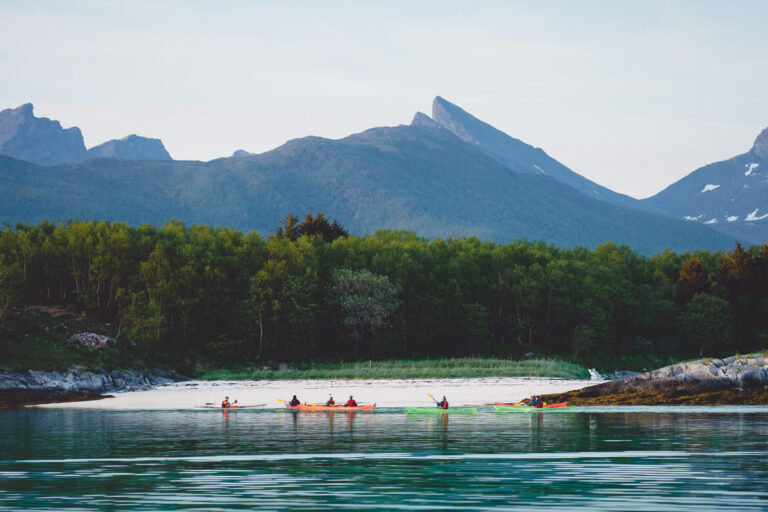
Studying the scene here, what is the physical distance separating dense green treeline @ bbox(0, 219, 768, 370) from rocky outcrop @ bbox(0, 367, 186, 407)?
957 centimetres

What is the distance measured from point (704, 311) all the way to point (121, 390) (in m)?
78.5

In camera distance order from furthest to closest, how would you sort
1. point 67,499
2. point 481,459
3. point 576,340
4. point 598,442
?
point 576,340 → point 598,442 → point 481,459 → point 67,499

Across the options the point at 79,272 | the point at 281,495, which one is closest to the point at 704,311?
the point at 79,272

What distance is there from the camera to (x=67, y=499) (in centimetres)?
2236

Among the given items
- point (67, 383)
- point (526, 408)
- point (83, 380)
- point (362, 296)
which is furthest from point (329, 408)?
point (362, 296)

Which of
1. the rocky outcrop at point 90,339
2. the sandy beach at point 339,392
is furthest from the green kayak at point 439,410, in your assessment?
the rocky outcrop at point 90,339

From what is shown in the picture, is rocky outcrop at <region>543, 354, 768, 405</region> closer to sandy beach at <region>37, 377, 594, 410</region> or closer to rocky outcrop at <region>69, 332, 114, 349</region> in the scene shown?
sandy beach at <region>37, 377, 594, 410</region>

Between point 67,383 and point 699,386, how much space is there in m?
50.3

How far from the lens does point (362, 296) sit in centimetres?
9988

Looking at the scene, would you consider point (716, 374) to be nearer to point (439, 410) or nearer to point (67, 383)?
point (439, 410)

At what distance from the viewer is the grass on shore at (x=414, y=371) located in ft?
262

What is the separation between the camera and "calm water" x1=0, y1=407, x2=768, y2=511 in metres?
21.6

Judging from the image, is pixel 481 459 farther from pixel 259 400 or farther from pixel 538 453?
pixel 259 400

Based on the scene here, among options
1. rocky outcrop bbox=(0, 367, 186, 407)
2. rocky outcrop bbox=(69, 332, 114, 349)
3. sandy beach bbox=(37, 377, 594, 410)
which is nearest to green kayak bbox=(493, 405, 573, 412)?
sandy beach bbox=(37, 377, 594, 410)
